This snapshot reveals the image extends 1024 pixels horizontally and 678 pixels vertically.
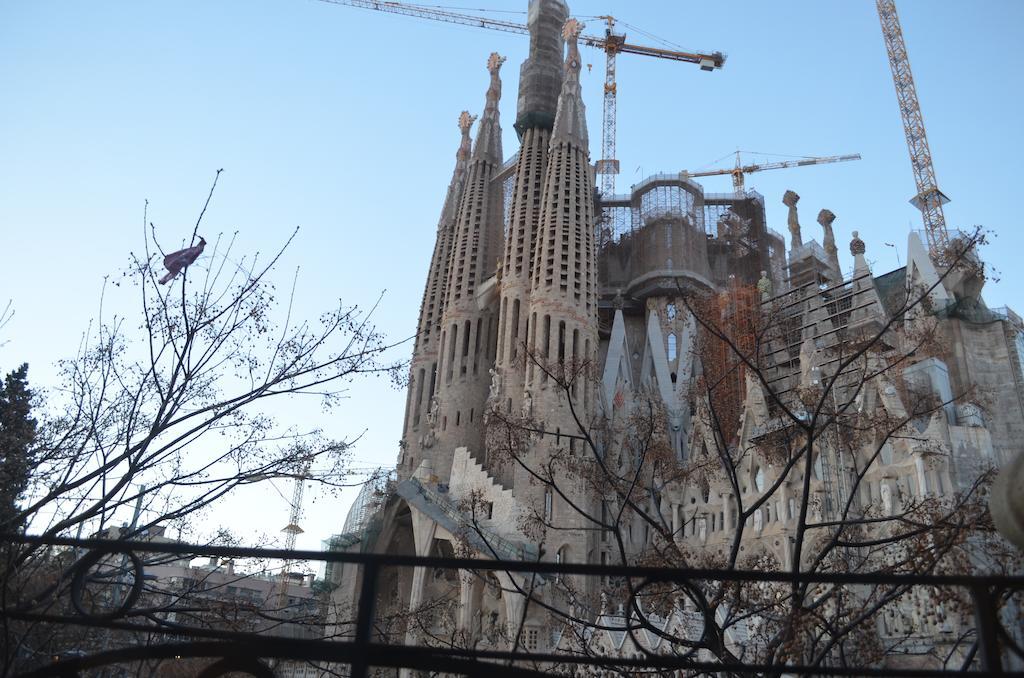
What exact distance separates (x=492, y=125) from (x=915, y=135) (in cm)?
2983

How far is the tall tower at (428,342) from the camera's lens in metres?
44.7

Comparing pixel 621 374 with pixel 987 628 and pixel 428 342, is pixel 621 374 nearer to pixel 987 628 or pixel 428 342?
pixel 428 342

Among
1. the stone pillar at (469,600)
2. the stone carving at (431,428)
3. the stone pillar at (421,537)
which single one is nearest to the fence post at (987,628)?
the stone pillar at (469,600)

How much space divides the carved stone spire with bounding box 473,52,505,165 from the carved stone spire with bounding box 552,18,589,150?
20.0 ft

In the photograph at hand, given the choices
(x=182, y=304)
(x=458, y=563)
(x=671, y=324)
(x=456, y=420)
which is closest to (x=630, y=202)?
(x=671, y=324)

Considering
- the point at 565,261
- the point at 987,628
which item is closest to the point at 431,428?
the point at 565,261

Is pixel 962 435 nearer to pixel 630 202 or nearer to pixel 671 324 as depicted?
pixel 671 324

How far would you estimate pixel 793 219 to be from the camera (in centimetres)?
5766

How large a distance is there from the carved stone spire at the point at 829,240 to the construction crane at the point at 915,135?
5553 mm

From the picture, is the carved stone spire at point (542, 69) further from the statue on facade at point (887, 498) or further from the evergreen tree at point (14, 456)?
the evergreen tree at point (14, 456)

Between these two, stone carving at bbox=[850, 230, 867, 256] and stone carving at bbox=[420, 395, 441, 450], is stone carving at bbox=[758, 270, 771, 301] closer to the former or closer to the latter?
stone carving at bbox=[850, 230, 867, 256]

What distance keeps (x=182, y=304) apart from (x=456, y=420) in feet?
106

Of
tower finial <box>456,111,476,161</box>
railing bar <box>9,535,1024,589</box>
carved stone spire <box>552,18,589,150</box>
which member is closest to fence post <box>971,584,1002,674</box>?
railing bar <box>9,535,1024,589</box>

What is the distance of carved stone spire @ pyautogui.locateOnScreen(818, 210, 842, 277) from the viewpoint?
181 feet
